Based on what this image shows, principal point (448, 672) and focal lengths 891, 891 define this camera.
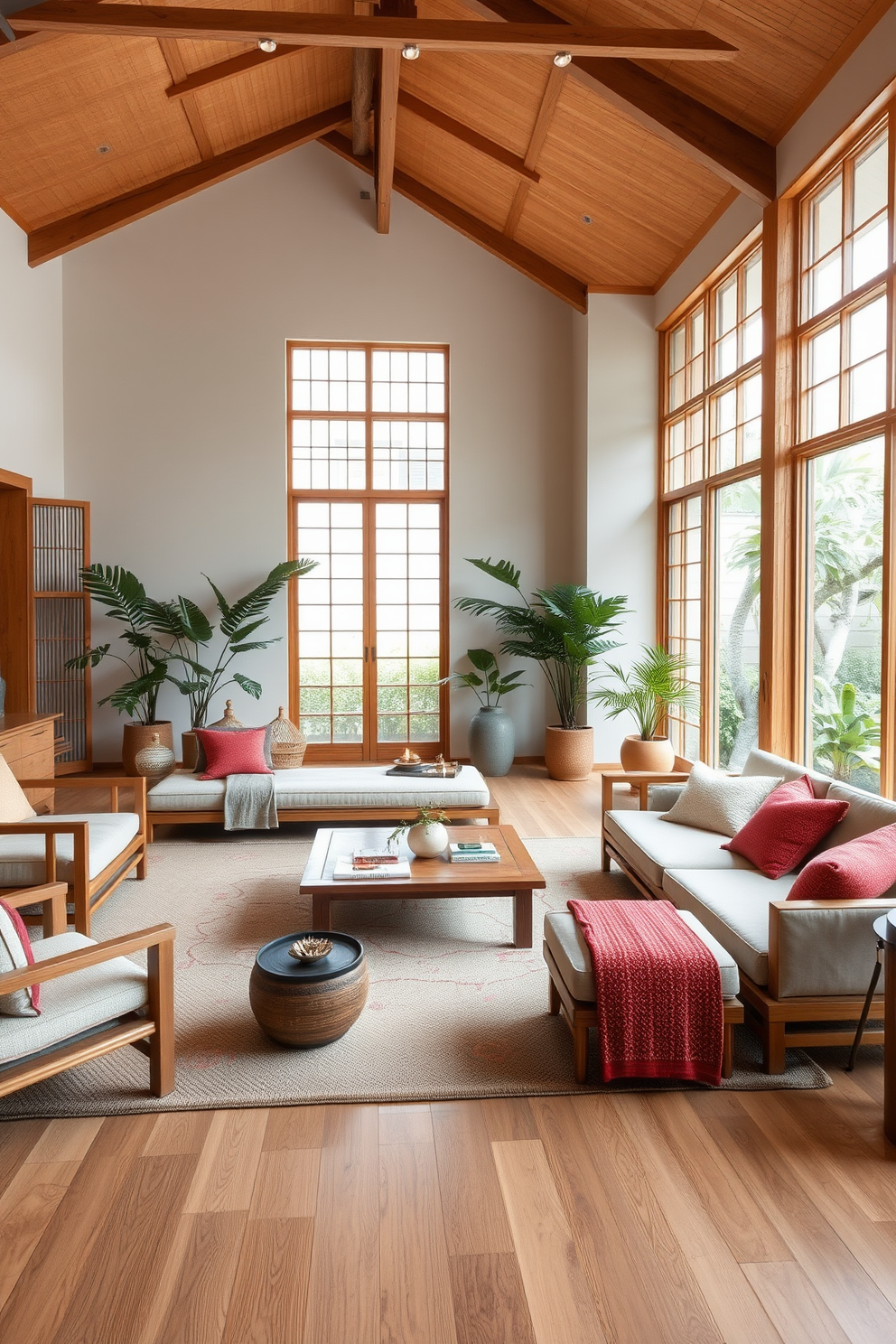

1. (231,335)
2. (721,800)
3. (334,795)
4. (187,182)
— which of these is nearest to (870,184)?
(721,800)

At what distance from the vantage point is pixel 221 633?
8227mm

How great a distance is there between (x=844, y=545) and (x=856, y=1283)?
351cm

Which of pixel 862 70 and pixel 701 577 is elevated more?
pixel 862 70

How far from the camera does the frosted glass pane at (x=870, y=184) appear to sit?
14.0 feet

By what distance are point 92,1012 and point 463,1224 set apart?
1.16 metres

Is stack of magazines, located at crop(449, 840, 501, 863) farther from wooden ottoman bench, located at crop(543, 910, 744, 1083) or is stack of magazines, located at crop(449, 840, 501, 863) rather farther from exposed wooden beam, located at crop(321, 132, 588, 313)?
exposed wooden beam, located at crop(321, 132, 588, 313)

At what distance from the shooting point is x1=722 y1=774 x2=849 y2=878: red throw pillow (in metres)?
3.63

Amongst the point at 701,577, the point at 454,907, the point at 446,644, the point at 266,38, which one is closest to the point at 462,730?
the point at 446,644

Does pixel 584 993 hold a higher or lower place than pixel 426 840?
lower

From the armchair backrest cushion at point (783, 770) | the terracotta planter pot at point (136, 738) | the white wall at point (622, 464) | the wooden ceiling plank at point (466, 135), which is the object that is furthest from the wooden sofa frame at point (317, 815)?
the wooden ceiling plank at point (466, 135)

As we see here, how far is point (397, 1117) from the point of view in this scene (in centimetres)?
263

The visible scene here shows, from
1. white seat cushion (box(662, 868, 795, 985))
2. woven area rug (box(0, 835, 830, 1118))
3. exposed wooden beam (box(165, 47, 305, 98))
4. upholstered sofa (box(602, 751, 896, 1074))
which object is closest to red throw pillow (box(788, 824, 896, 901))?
upholstered sofa (box(602, 751, 896, 1074))

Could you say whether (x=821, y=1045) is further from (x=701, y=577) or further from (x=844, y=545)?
(x=701, y=577)

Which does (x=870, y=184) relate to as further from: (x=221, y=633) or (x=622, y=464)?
(x=221, y=633)
